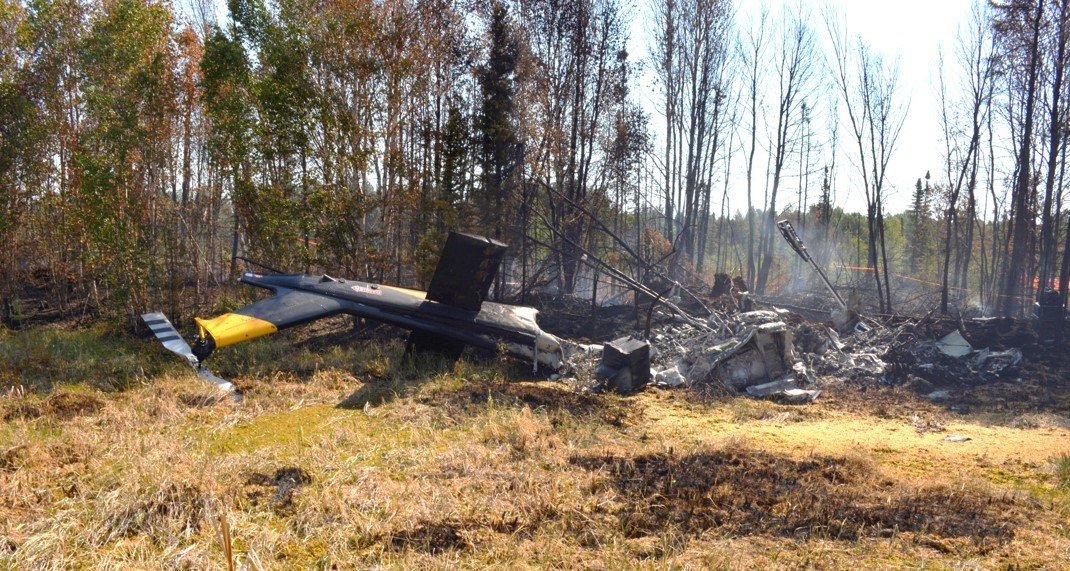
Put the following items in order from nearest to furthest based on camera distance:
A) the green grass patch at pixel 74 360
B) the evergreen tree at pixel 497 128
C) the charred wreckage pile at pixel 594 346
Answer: the green grass patch at pixel 74 360 → the charred wreckage pile at pixel 594 346 → the evergreen tree at pixel 497 128

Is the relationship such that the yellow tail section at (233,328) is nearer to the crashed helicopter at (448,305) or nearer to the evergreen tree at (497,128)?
the crashed helicopter at (448,305)

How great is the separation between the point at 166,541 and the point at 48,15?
12.1 meters

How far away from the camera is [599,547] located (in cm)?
354

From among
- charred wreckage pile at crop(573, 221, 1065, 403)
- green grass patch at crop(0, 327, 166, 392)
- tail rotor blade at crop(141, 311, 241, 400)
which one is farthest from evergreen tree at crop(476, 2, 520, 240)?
green grass patch at crop(0, 327, 166, 392)

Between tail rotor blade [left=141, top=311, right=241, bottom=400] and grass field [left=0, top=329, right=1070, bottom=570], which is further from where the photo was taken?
tail rotor blade [left=141, top=311, right=241, bottom=400]

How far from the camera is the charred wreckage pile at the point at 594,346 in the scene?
332 inches

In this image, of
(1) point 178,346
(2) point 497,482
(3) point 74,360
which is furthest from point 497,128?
(2) point 497,482

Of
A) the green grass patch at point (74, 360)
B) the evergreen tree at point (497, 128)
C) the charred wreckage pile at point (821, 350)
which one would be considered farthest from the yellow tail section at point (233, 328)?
the evergreen tree at point (497, 128)

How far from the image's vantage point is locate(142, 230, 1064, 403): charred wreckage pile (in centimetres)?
842

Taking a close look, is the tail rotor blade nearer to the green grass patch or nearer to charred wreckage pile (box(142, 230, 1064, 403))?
charred wreckage pile (box(142, 230, 1064, 403))

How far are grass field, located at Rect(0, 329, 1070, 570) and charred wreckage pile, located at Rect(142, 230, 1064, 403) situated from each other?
0.93 meters

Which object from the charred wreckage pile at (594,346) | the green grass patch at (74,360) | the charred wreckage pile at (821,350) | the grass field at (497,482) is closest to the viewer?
the grass field at (497,482)

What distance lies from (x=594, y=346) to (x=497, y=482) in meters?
5.89

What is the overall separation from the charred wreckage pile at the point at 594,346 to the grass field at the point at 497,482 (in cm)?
93
